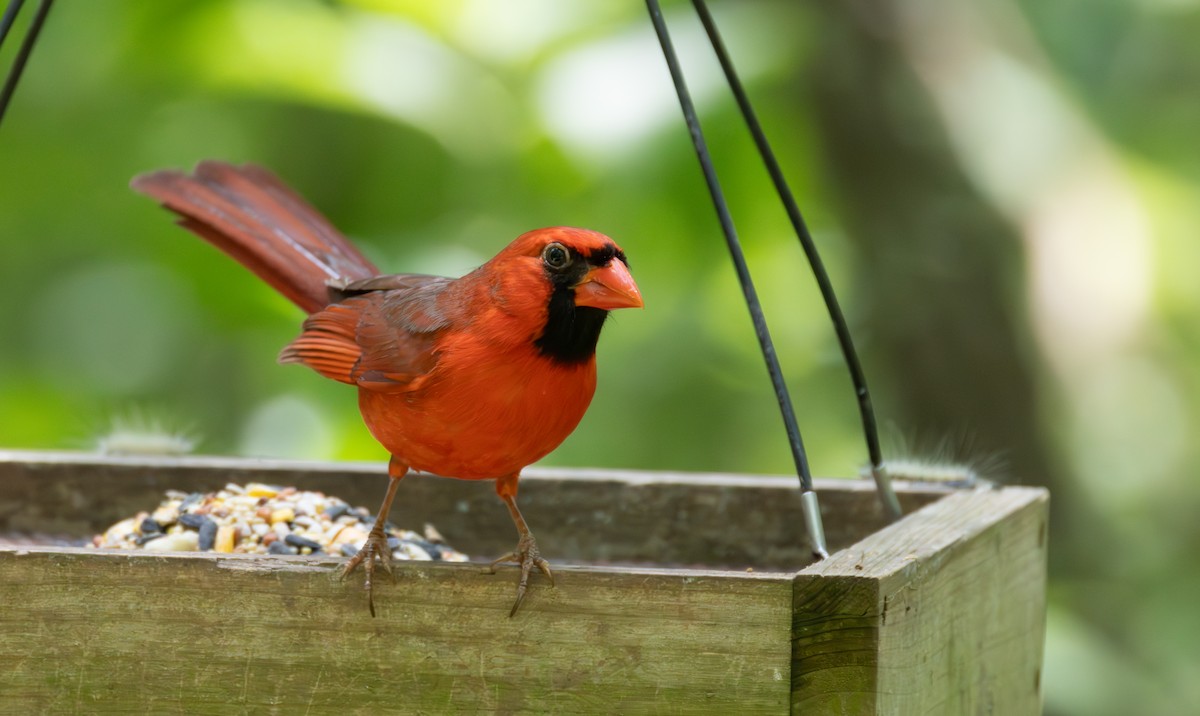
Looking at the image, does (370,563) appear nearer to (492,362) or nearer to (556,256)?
(492,362)

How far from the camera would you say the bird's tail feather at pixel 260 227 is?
8.64 feet

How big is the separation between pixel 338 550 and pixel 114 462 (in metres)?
0.83

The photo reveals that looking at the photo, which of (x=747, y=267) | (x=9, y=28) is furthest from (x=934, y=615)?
(x=9, y=28)

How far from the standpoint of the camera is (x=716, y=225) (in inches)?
187

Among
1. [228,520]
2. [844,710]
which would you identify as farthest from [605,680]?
[228,520]

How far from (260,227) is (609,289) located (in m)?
0.93

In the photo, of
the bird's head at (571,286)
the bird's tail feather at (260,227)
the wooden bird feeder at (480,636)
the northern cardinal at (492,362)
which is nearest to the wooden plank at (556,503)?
the bird's tail feather at (260,227)

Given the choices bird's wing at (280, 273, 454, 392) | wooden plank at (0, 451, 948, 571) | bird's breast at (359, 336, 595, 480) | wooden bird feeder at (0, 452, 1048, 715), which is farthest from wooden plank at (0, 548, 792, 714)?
wooden plank at (0, 451, 948, 571)

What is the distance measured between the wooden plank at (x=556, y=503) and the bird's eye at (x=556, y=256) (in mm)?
930

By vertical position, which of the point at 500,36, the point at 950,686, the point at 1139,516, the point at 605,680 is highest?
the point at 500,36

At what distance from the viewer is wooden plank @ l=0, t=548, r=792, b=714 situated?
180 cm

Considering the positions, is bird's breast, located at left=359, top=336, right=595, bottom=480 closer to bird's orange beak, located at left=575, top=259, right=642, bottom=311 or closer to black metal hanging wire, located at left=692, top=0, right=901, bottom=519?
bird's orange beak, located at left=575, top=259, right=642, bottom=311

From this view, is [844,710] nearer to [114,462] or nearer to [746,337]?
[114,462]

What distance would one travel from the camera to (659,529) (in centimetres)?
289
